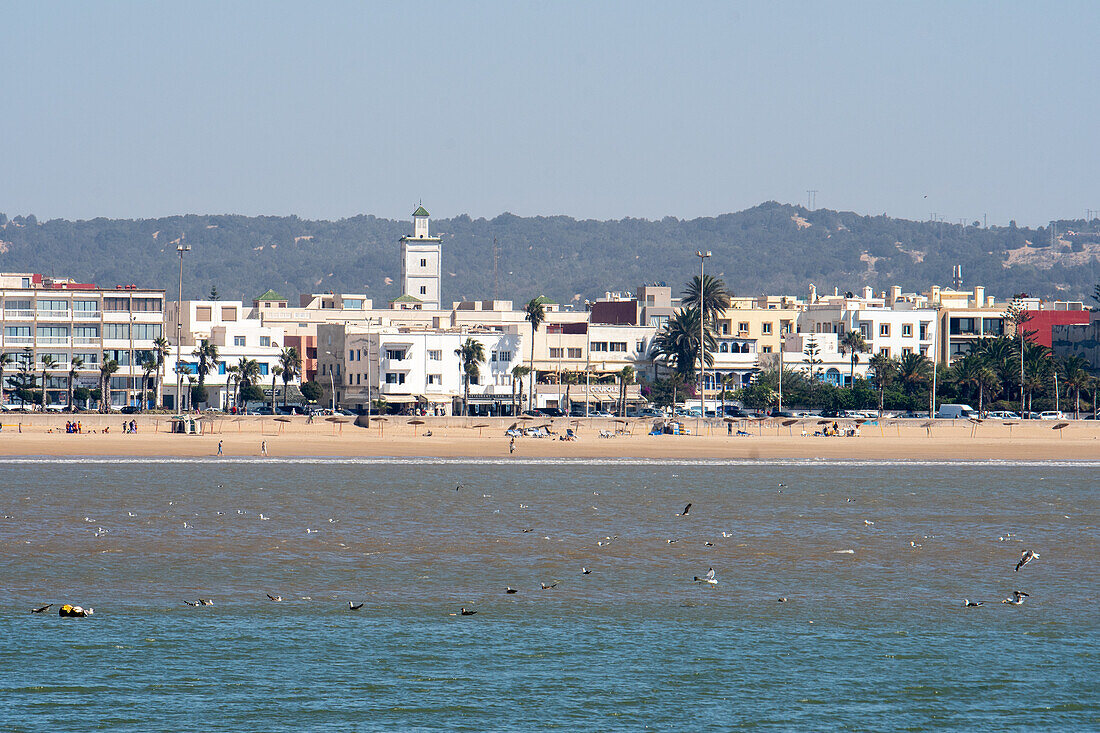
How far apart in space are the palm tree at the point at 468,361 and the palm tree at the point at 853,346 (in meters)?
30.0

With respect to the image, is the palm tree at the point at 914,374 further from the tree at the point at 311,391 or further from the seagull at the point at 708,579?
the seagull at the point at 708,579

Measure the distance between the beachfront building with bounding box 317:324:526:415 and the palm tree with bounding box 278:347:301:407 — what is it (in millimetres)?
3100

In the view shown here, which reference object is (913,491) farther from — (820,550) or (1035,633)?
(1035,633)

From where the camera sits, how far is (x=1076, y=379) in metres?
97.1

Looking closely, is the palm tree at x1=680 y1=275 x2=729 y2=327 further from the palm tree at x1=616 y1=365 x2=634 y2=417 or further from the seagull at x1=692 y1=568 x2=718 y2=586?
the seagull at x1=692 y1=568 x2=718 y2=586

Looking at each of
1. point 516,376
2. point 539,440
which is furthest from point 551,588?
point 516,376

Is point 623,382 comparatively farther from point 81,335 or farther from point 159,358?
point 81,335

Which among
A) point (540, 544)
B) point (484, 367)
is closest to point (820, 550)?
point (540, 544)

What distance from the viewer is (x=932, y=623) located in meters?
27.4

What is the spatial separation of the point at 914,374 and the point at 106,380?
59.3 m

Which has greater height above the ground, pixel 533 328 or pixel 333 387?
pixel 533 328

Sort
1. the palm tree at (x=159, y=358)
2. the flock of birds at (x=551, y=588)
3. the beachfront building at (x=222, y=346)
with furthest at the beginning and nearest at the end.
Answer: the beachfront building at (x=222, y=346)
the palm tree at (x=159, y=358)
the flock of birds at (x=551, y=588)

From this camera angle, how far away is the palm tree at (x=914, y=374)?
104 m

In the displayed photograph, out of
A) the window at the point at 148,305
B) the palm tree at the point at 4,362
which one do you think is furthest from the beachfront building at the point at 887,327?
the palm tree at the point at 4,362
